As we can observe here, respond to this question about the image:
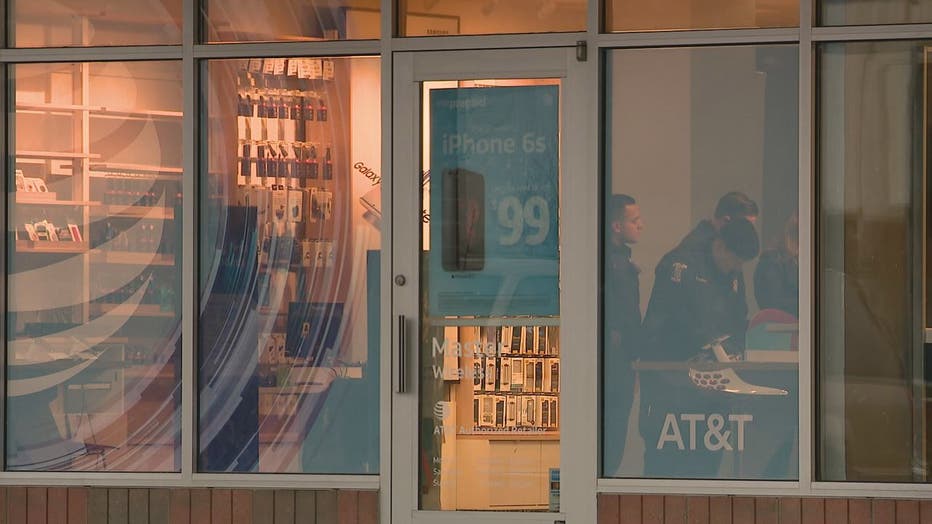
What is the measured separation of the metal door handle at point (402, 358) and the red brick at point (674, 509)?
4.82 ft

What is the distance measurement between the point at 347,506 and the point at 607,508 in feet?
4.48

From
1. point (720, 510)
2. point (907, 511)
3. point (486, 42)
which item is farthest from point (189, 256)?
point (907, 511)

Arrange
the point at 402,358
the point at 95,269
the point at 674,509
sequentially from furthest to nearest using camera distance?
the point at 95,269
the point at 402,358
the point at 674,509

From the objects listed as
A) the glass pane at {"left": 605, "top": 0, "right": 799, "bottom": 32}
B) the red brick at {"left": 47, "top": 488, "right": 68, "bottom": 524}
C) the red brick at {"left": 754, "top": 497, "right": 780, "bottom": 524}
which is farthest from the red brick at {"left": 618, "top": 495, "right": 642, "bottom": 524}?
the red brick at {"left": 47, "top": 488, "right": 68, "bottom": 524}

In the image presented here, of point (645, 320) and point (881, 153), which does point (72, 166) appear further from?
point (881, 153)

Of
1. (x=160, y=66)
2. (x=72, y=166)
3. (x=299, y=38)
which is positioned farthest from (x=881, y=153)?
(x=72, y=166)

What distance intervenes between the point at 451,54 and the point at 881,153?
2.27 metres

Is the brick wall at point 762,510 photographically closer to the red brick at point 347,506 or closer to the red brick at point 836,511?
the red brick at point 836,511

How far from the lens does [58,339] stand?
20.4ft

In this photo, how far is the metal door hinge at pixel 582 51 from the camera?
231 inches

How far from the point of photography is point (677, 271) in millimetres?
5902

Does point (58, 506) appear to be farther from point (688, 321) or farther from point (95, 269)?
point (688, 321)

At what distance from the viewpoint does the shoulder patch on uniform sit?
5.90m

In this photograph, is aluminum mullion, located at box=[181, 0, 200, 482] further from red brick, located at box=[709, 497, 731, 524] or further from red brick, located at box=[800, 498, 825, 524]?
red brick, located at box=[800, 498, 825, 524]
